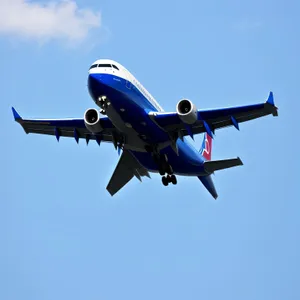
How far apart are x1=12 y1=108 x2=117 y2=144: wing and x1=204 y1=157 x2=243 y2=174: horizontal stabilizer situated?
7.05 m

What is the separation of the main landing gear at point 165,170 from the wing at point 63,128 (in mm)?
3403

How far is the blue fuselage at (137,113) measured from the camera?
49219 millimetres

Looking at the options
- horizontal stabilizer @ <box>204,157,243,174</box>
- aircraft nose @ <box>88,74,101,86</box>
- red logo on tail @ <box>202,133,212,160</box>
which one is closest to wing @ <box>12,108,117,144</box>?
aircraft nose @ <box>88,74,101,86</box>

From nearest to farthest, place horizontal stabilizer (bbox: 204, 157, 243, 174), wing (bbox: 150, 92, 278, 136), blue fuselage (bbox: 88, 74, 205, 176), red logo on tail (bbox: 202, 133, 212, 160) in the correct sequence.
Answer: blue fuselage (bbox: 88, 74, 205, 176), wing (bbox: 150, 92, 278, 136), horizontal stabilizer (bbox: 204, 157, 243, 174), red logo on tail (bbox: 202, 133, 212, 160)

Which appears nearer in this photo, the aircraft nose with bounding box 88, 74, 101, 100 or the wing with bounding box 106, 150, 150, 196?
the aircraft nose with bounding box 88, 74, 101, 100

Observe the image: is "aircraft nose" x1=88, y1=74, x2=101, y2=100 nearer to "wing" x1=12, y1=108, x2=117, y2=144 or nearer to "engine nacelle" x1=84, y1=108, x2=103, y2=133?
"engine nacelle" x1=84, y1=108, x2=103, y2=133

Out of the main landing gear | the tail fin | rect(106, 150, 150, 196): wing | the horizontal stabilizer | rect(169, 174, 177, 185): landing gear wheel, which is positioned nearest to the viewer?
the main landing gear

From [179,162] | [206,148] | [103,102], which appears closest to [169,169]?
[179,162]

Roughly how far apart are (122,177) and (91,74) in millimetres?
12585

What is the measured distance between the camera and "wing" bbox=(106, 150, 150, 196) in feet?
191

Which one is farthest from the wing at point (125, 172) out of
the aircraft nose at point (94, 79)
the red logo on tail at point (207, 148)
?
the aircraft nose at point (94, 79)

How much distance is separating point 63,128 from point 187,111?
994cm

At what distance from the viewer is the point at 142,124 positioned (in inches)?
2018

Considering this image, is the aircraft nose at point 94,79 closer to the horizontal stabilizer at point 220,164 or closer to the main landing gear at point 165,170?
the main landing gear at point 165,170
